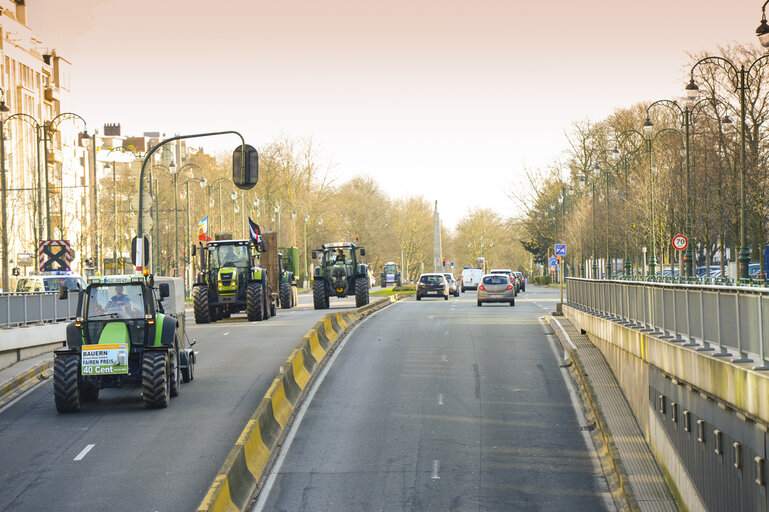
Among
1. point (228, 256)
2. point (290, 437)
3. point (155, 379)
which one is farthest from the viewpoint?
point (228, 256)

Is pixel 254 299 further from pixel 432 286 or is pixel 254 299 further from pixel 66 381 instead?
pixel 432 286

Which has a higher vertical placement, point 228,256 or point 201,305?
point 228,256

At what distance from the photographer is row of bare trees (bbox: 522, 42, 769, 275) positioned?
45.7m

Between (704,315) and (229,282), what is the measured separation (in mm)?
24960

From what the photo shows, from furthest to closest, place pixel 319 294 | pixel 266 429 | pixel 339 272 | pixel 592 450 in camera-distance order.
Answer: pixel 339 272 < pixel 319 294 < pixel 592 450 < pixel 266 429

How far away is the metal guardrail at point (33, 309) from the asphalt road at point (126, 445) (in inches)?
152

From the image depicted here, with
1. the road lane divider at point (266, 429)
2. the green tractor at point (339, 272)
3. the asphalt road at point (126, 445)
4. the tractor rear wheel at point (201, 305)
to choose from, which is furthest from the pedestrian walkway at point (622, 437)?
the green tractor at point (339, 272)

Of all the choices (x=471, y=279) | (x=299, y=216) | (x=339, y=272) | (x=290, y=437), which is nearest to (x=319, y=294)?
(x=339, y=272)

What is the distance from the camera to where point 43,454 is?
16.2 m

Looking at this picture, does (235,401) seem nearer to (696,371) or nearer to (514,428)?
(514,428)

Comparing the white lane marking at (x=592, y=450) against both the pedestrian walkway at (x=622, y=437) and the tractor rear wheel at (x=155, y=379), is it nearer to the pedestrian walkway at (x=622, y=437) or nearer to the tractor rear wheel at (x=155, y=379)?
the pedestrian walkway at (x=622, y=437)

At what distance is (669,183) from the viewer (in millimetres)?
56344

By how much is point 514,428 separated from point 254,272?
759 inches

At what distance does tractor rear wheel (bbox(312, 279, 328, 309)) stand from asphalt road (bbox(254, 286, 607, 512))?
643 inches
